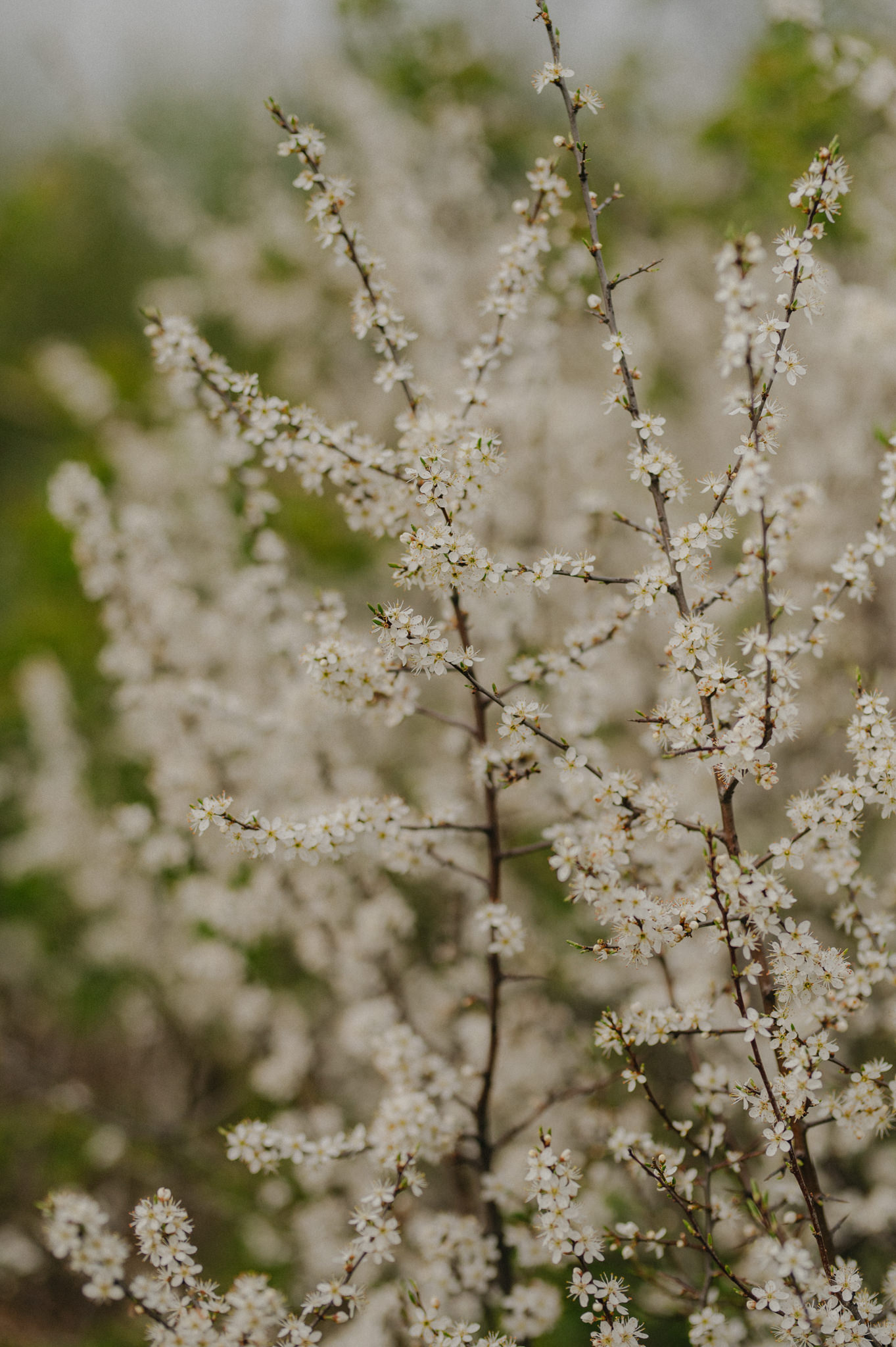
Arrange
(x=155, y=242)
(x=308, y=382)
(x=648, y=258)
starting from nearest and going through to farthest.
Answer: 1. (x=648, y=258)
2. (x=308, y=382)
3. (x=155, y=242)

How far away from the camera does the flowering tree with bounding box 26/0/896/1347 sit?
2.08 m

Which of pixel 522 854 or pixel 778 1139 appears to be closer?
pixel 778 1139

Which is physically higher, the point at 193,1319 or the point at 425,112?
the point at 425,112

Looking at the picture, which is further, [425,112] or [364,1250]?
[425,112]

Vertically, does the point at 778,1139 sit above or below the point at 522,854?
below

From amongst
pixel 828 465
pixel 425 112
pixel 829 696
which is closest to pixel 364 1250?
pixel 829 696

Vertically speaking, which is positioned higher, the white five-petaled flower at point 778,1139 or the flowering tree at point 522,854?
the flowering tree at point 522,854

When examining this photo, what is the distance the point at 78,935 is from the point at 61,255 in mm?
9183

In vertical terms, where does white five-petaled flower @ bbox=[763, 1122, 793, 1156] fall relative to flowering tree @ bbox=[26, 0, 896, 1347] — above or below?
below

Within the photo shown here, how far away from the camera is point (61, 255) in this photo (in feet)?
37.1

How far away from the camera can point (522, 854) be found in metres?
2.81

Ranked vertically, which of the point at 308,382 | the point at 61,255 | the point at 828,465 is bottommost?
the point at 828,465

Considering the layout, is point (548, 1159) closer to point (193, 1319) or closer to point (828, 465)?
point (193, 1319)

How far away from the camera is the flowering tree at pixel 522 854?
81.8 inches
